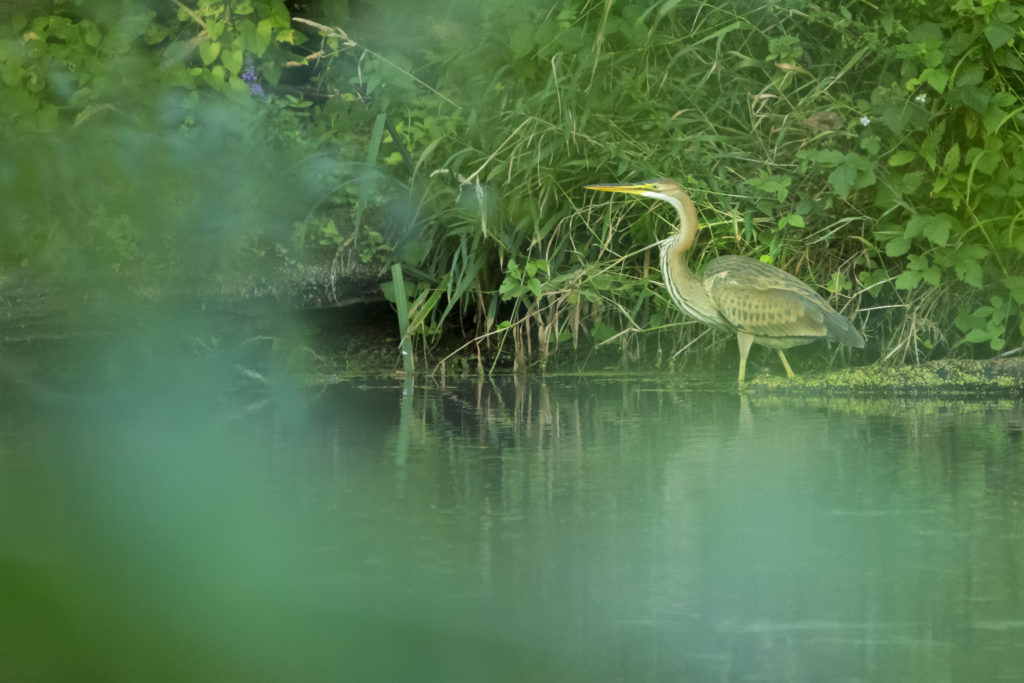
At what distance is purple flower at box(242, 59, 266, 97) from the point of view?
19.0ft

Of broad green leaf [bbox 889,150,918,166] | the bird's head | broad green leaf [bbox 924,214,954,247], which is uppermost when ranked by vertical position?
broad green leaf [bbox 889,150,918,166]

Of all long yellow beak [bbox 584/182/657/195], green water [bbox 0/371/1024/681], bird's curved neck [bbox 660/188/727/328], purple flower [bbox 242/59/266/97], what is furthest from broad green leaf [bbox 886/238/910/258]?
purple flower [bbox 242/59/266/97]

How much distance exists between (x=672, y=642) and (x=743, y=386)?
2749 millimetres

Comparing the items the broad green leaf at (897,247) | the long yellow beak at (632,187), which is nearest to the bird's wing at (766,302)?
the broad green leaf at (897,247)

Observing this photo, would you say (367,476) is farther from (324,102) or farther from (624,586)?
(324,102)

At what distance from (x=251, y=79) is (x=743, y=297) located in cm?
262

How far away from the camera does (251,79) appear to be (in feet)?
19.1

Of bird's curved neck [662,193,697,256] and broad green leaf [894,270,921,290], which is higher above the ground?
bird's curved neck [662,193,697,256]

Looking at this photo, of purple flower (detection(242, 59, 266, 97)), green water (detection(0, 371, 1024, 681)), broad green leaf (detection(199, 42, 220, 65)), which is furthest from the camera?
purple flower (detection(242, 59, 266, 97))

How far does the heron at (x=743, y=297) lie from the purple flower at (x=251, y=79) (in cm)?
190

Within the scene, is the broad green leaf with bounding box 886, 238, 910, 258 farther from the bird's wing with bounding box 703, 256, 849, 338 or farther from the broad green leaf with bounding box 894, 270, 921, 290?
the bird's wing with bounding box 703, 256, 849, 338

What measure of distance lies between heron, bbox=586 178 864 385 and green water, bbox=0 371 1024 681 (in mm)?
539

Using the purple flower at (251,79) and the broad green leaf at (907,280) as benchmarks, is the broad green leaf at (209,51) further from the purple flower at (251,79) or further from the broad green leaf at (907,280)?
the broad green leaf at (907,280)

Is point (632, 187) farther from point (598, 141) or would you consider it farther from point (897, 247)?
point (897, 247)
